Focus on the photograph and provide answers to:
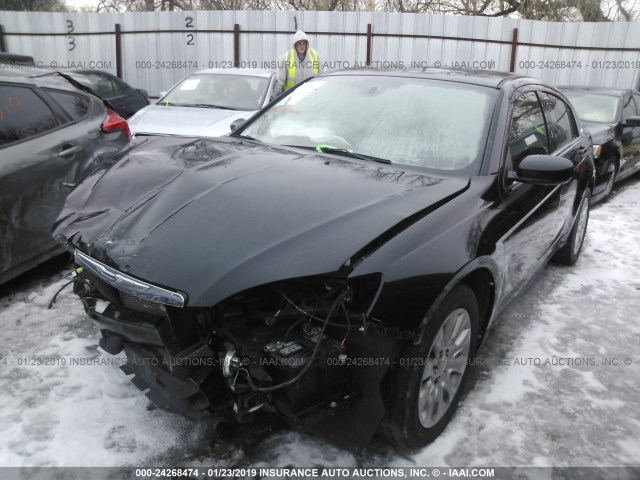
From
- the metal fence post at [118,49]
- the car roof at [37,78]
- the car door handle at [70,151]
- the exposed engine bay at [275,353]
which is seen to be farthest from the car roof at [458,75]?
the metal fence post at [118,49]

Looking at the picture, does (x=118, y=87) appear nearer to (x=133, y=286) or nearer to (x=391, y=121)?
(x=391, y=121)

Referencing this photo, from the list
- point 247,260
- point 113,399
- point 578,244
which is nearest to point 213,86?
point 578,244

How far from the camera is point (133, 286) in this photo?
1.82 m

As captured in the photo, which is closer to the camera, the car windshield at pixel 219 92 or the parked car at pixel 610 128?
the parked car at pixel 610 128

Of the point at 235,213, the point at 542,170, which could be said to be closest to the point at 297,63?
the point at 542,170

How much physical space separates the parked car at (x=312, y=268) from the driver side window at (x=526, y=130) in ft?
0.23

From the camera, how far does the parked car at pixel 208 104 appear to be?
19.7 ft

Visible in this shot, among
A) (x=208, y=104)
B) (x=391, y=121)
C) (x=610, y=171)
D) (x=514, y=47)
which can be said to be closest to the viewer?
(x=391, y=121)

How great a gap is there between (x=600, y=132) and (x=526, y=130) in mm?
4141

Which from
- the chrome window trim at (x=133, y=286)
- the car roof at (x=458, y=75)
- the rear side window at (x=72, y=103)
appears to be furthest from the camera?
the rear side window at (x=72, y=103)

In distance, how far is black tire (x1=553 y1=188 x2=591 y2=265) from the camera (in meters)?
4.29

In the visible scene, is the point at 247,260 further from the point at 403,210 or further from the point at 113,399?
the point at 113,399

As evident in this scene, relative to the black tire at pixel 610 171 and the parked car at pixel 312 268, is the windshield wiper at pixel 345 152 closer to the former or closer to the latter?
the parked car at pixel 312 268

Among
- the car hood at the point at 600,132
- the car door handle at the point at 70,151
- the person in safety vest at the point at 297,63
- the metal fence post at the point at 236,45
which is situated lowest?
the car door handle at the point at 70,151
